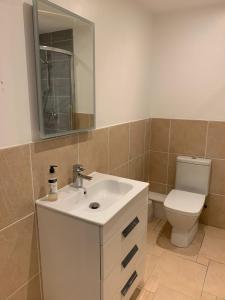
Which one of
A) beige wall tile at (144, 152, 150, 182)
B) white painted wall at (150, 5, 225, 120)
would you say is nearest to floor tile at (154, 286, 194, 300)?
beige wall tile at (144, 152, 150, 182)

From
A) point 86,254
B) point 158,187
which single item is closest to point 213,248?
point 158,187

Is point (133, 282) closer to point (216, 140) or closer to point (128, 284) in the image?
point (128, 284)

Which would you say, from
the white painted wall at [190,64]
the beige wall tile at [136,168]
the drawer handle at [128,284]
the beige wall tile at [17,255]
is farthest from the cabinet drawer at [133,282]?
the white painted wall at [190,64]

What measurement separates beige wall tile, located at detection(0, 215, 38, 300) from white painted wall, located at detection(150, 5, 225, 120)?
192 cm

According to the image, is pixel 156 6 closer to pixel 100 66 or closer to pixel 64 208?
pixel 100 66

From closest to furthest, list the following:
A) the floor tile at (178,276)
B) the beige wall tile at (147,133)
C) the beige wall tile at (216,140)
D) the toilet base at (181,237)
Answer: the floor tile at (178,276)
the toilet base at (181,237)
the beige wall tile at (216,140)
the beige wall tile at (147,133)

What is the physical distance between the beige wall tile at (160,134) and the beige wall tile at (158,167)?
79mm

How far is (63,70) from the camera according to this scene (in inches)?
58.2

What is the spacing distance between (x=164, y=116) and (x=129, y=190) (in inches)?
51.8

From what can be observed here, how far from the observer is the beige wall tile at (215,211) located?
254 centimetres

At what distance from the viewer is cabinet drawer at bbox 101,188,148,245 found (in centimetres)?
118

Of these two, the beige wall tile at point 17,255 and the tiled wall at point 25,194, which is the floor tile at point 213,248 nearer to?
the tiled wall at point 25,194

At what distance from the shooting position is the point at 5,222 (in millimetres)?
1174

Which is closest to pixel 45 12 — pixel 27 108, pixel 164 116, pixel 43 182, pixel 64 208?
pixel 27 108
